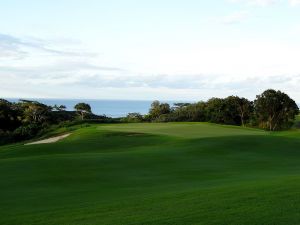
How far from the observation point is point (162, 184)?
1680 cm

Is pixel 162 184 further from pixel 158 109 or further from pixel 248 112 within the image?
pixel 158 109

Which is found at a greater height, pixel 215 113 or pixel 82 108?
pixel 82 108

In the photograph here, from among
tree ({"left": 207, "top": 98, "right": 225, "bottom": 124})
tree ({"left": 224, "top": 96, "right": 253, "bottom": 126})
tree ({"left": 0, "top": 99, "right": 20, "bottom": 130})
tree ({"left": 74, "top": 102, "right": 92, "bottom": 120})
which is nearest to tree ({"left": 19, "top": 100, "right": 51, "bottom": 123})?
tree ({"left": 0, "top": 99, "right": 20, "bottom": 130})

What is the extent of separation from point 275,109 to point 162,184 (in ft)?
182

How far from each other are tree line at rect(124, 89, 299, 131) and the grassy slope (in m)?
37.4

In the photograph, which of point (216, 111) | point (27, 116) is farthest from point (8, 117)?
point (216, 111)

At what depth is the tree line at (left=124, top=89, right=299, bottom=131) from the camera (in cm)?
6862

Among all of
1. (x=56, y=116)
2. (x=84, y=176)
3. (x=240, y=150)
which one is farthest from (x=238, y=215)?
(x=56, y=116)

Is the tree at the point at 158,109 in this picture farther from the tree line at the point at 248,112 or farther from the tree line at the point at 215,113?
the tree line at the point at 215,113

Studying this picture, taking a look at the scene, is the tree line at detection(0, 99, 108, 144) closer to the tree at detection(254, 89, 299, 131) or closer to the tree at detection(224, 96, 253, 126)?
the tree at detection(224, 96, 253, 126)

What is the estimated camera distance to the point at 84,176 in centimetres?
1848

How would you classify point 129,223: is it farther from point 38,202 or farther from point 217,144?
point 217,144

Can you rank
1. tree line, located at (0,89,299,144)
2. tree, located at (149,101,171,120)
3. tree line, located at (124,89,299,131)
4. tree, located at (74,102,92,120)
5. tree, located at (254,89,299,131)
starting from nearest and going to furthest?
tree line, located at (0,89,299,144), tree, located at (254,89,299,131), tree line, located at (124,89,299,131), tree, located at (74,102,92,120), tree, located at (149,101,171,120)

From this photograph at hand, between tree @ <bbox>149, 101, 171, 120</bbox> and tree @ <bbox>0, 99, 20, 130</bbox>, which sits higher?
tree @ <bbox>149, 101, 171, 120</bbox>
